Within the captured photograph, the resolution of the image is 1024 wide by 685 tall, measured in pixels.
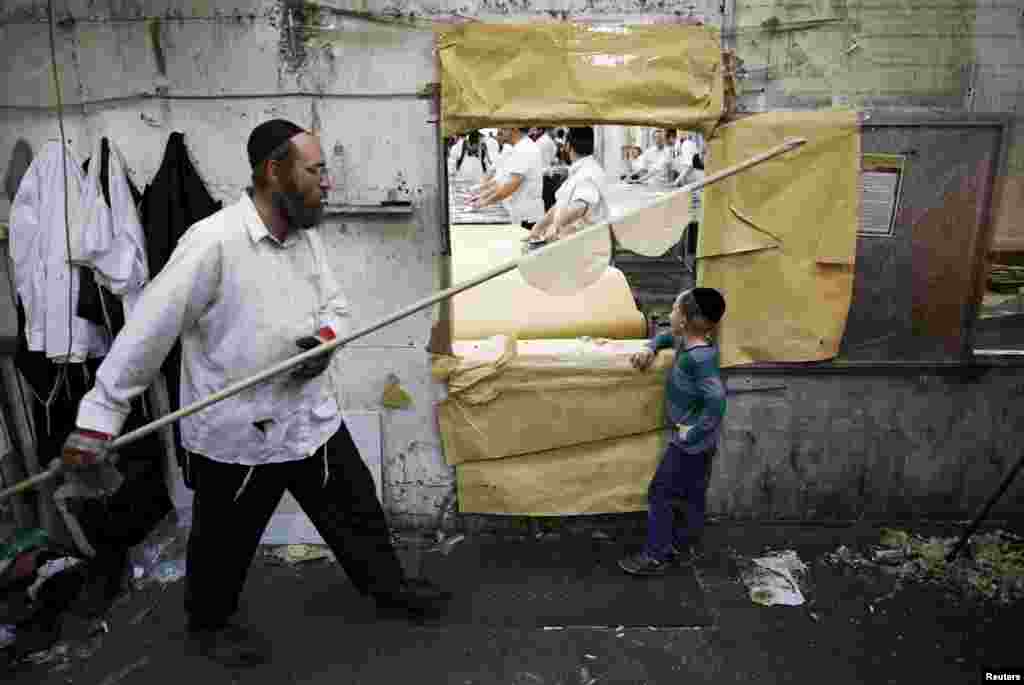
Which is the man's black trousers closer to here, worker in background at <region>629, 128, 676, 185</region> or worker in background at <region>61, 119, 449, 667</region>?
worker in background at <region>61, 119, 449, 667</region>

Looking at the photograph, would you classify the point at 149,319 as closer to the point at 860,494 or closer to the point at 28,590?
the point at 28,590

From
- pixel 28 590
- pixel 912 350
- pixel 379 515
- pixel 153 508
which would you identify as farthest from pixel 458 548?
pixel 912 350

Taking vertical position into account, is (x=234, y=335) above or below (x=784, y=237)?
below

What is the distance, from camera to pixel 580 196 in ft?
19.3

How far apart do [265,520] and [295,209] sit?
135 cm

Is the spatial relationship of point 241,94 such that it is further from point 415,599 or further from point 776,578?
point 776,578

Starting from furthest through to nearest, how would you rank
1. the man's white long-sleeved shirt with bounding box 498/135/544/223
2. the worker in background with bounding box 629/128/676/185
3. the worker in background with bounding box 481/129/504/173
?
the worker in background with bounding box 481/129/504/173 < the worker in background with bounding box 629/128/676/185 < the man's white long-sleeved shirt with bounding box 498/135/544/223

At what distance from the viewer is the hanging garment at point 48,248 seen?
12.0 feet

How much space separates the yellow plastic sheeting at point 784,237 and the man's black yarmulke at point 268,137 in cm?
210

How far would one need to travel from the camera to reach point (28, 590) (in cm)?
354

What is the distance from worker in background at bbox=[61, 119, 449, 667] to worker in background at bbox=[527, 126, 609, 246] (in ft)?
9.70

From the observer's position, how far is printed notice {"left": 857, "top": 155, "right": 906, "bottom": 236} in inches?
153

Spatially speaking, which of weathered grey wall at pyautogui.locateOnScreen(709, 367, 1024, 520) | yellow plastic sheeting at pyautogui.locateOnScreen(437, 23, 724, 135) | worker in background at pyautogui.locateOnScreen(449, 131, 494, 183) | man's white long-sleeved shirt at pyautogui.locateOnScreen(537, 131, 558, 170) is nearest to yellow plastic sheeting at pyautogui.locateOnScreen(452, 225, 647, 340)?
weathered grey wall at pyautogui.locateOnScreen(709, 367, 1024, 520)

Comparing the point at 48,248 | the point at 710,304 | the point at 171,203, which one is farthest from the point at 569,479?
the point at 48,248
